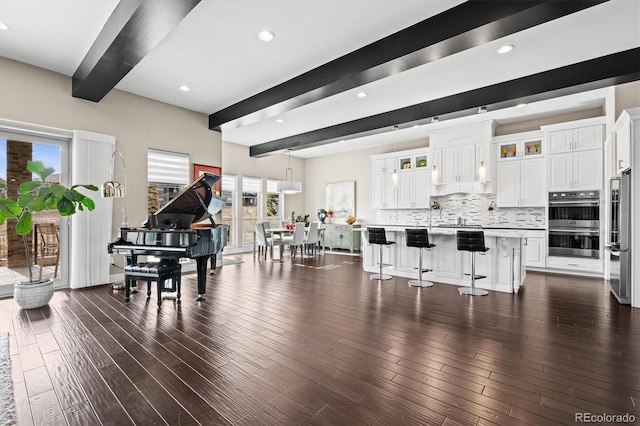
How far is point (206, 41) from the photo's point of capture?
3.70m

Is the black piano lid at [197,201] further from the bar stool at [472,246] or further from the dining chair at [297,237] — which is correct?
the bar stool at [472,246]

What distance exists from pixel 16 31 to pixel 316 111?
4333 mm

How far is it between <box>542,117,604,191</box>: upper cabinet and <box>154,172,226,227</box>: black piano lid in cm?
641

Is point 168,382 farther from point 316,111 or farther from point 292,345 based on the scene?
point 316,111

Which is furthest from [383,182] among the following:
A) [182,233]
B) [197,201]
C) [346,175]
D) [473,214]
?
[182,233]

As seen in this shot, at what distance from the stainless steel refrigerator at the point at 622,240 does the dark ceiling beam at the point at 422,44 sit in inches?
112

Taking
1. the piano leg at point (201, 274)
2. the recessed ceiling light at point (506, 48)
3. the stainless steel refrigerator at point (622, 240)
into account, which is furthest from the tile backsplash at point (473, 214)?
the piano leg at point (201, 274)

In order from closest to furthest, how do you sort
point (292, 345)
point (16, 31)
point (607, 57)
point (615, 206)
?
point (292, 345), point (16, 31), point (607, 57), point (615, 206)

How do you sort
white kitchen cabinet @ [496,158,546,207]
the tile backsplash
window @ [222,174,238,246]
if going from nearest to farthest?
white kitchen cabinet @ [496,158,546,207], the tile backsplash, window @ [222,174,238,246]

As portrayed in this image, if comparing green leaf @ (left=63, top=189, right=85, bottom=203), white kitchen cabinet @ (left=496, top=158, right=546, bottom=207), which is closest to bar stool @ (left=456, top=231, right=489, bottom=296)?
white kitchen cabinet @ (left=496, top=158, right=546, bottom=207)

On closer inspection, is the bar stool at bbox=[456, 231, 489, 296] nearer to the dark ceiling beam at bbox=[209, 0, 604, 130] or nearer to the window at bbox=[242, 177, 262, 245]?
the dark ceiling beam at bbox=[209, 0, 604, 130]

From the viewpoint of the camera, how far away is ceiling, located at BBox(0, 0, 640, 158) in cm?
302

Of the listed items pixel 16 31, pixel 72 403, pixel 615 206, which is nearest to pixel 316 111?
pixel 16 31

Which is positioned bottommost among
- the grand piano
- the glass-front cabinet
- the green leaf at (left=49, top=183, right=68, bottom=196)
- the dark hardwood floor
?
the dark hardwood floor
